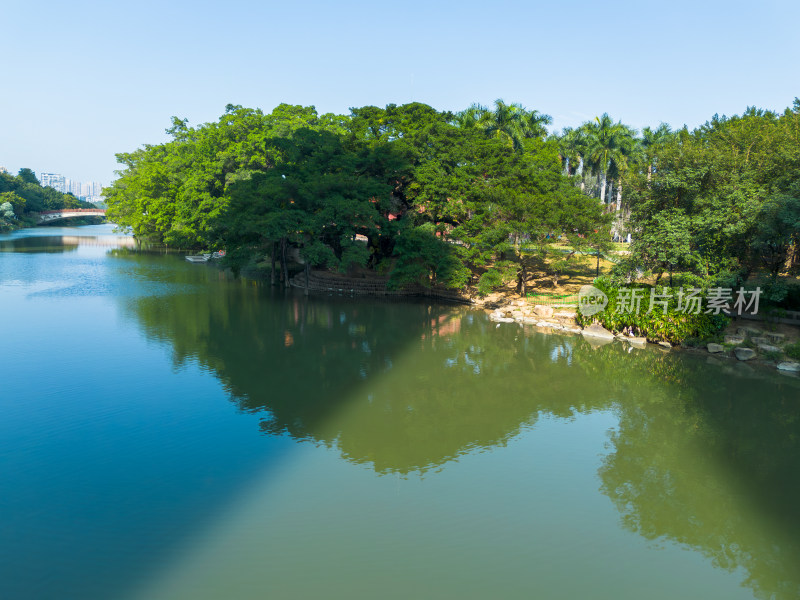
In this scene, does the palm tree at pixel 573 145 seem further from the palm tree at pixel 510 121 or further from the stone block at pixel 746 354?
the stone block at pixel 746 354

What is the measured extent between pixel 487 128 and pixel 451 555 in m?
51.0

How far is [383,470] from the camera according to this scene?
13.2 metres

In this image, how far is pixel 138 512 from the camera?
35.9ft

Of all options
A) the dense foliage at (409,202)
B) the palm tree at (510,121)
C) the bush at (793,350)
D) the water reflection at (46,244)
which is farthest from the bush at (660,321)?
the water reflection at (46,244)

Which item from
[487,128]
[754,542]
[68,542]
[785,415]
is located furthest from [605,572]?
[487,128]

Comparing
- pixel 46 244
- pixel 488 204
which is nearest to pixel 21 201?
pixel 46 244

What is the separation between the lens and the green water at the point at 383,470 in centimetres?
954

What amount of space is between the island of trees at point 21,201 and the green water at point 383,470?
79393 mm

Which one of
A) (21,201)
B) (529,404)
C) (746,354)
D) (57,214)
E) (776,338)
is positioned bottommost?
(529,404)

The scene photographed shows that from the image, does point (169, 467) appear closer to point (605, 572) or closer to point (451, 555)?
point (451, 555)

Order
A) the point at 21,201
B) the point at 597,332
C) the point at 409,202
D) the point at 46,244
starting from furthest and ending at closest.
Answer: the point at 21,201 → the point at 46,244 → the point at 409,202 → the point at 597,332

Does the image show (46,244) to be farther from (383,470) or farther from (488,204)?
(383,470)

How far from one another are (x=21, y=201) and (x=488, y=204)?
94376mm

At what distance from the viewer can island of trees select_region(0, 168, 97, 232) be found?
291ft
